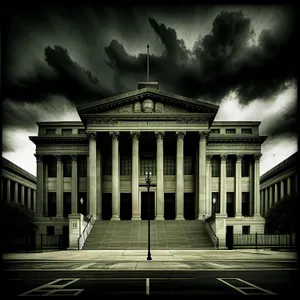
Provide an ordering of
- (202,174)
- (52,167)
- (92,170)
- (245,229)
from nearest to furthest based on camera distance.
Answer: (202,174) < (92,170) < (245,229) < (52,167)

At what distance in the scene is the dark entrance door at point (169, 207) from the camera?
4922 centimetres

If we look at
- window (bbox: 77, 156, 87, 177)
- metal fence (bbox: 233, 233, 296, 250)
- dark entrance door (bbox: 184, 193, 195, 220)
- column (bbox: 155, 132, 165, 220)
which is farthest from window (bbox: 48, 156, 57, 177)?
metal fence (bbox: 233, 233, 296, 250)

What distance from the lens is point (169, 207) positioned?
49.3 meters

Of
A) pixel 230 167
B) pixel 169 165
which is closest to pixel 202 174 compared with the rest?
pixel 169 165

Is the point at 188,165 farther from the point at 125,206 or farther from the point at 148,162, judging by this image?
the point at 125,206

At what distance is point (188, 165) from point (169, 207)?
6.05 m

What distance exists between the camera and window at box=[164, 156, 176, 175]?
49.8 m

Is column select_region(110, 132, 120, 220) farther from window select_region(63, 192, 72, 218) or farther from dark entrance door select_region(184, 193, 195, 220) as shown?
window select_region(63, 192, 72, 218)

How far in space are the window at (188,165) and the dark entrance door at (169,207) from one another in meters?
3.55

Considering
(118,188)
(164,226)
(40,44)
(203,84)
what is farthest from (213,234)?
(40,44)

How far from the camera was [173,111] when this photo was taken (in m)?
44.8

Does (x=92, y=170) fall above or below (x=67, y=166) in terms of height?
below

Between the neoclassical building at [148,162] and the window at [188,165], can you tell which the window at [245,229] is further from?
the window at [188,165]

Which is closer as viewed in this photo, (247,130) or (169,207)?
(169,207)
